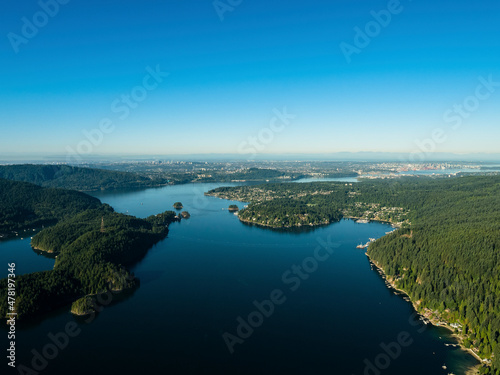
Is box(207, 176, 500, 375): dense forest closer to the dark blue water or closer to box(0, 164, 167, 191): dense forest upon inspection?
the dark blue water

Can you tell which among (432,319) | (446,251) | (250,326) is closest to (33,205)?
(250,326)

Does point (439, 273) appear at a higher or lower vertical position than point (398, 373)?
higher

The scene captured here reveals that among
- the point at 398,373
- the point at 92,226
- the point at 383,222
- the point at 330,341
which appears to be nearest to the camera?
the point at 398,373

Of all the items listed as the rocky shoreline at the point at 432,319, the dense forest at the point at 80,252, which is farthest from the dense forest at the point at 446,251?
the dense forest at the point at 80,252

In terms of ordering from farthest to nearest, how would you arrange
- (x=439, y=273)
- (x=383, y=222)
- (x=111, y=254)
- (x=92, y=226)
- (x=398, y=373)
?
(x=383, y=222) → (x=92, y=226) → (x=111, y=254) → (x=439, y=273) → (x=398, y=373)

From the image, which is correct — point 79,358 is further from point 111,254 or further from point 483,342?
point 483,342

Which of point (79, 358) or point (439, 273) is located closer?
point (79, 358)

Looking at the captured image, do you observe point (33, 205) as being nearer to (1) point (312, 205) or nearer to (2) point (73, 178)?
(1) point (312, 205)

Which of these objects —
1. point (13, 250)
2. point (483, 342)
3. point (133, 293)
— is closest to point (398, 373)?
point (483, 342)
